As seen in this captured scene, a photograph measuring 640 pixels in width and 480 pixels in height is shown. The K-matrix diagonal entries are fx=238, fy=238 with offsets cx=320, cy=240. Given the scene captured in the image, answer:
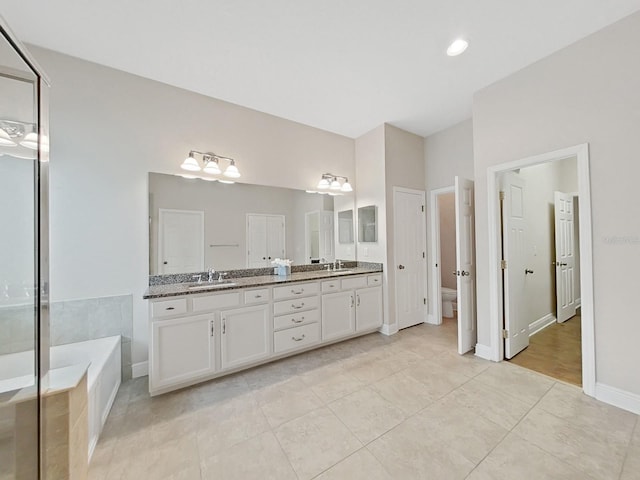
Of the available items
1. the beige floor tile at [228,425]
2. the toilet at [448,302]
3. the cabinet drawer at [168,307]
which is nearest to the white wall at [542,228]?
the toilet at [448,302]

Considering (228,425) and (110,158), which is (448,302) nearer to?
(228,425)

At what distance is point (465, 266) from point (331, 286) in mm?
1582

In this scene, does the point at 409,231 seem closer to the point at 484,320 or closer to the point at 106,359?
the point at 484,320

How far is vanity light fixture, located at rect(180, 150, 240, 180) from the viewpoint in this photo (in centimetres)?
252

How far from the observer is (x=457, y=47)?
80.3 inches

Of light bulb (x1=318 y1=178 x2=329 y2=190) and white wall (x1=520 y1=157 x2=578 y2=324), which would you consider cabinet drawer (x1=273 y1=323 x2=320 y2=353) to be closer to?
light bulb (x1=318 y1=178 x2=329 y2=190)

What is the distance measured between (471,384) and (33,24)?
4599 millimetres

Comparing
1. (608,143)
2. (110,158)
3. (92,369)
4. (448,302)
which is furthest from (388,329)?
(110,158)

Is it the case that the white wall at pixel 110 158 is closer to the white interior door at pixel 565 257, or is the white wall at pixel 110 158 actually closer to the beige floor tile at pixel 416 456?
the beige floor tile at pixel 416 456

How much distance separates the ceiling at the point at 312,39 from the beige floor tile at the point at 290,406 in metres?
2.94

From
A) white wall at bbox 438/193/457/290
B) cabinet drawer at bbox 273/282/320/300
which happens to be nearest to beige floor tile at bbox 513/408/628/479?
cabinet drawer at bbox 273/282/320/300

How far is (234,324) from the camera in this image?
2273 millimetres

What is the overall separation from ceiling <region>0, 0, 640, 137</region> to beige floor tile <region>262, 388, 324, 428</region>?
294 centimetres

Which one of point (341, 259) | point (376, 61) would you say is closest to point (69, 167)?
point (376, 61)
